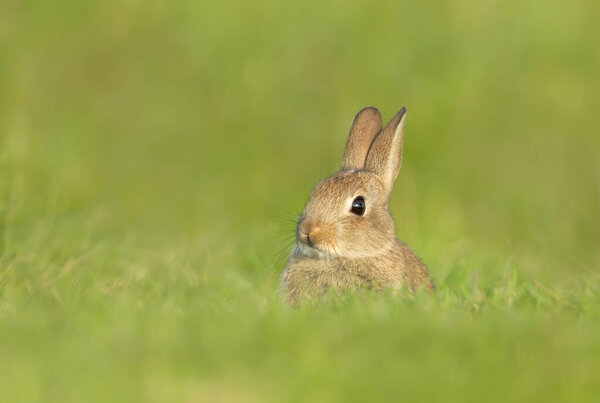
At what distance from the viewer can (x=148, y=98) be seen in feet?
37.0

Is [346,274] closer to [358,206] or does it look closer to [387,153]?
[358,206]

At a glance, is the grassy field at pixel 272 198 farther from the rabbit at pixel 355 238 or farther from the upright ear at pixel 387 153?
the upright ear at pixel 387 153

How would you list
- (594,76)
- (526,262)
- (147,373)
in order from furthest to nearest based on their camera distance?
(594,76)
(526,262)
(147,373)

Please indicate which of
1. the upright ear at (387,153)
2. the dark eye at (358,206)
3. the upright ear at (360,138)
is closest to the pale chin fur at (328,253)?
the dark eye at (358,206)

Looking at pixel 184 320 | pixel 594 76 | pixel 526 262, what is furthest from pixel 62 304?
pixel 594 76

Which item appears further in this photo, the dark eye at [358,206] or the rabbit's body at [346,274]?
the dark eye at [358,206]

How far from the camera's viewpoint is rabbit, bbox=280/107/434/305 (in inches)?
267

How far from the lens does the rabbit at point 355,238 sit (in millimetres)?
6789

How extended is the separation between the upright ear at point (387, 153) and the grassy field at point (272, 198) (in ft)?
2.79

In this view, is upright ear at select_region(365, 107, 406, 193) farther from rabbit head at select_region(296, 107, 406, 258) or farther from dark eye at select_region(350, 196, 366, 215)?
dark eye at select_region(350, 196, 366, 215)

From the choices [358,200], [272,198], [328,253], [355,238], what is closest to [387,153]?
[358,200]

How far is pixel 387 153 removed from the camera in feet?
25.3

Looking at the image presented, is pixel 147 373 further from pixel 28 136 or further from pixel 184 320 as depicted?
pixel 28 136

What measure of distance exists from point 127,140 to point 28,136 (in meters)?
1.57
